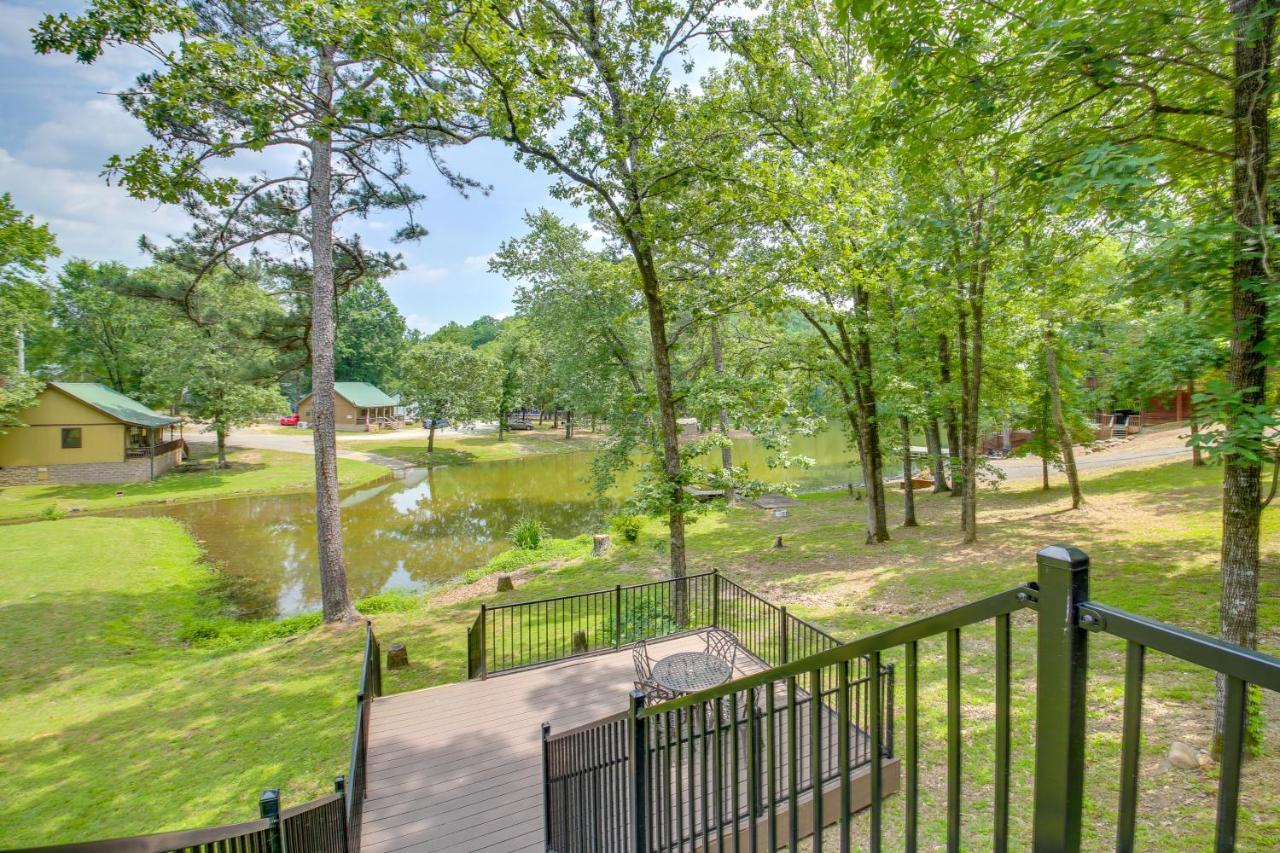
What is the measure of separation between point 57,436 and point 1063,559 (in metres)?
34.2

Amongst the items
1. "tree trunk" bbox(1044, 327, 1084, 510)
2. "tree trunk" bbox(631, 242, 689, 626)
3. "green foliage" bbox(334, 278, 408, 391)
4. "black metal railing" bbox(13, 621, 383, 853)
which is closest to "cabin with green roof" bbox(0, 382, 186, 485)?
"green foliage" bbox(334, 278, 408, 391)

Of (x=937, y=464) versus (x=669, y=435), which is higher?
→ (x=669, y=435)

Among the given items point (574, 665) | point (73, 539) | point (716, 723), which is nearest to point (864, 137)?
point (716, 723)

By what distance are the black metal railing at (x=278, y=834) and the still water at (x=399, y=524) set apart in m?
8.12

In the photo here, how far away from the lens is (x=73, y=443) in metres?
23.7

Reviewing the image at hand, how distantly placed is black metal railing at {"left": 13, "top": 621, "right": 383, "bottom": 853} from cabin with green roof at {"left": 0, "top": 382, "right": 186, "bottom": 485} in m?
28.2

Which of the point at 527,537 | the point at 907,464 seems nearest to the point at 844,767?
the point at 907,464

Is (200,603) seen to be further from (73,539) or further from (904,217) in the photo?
(904,217)

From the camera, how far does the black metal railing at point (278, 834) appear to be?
1739mm

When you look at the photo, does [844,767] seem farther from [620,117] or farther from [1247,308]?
[620,117]

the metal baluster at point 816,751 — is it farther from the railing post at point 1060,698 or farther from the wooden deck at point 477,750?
the wooden deck at point 477,750

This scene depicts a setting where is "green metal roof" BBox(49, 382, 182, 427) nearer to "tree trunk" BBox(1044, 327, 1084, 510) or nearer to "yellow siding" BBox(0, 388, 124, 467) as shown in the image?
"yellow siding" BBox(0, 388, 124, 467)

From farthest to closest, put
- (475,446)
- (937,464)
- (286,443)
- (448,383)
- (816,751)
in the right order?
(475,446), (286,443), (448,383), (937,464), (816,751)

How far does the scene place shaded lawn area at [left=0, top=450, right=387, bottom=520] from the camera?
1995 centimetres
